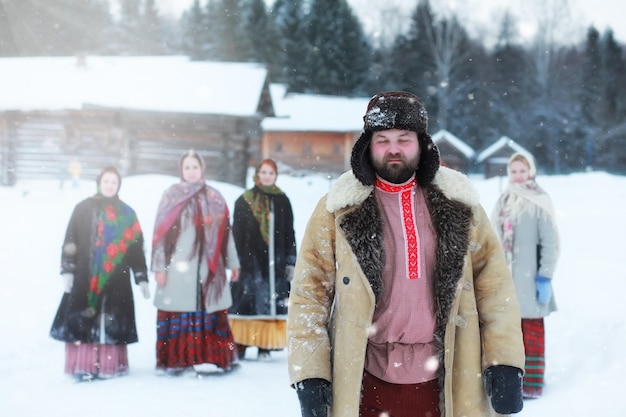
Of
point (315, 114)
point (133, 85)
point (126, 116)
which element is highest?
point (315, 114)

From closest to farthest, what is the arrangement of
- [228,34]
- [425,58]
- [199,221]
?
[199,221], [425,58], [228,34]

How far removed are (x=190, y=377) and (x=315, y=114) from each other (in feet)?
90.9

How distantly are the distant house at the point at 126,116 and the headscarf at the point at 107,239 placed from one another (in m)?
13.8

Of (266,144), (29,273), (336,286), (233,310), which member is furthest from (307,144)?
(336,286)

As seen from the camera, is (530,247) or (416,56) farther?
(416,56)

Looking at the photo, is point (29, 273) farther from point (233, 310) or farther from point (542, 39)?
point (542, 39)

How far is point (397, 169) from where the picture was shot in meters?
2.23

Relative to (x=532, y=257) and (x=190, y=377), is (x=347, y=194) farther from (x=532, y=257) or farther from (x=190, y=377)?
(x=190, y=377)

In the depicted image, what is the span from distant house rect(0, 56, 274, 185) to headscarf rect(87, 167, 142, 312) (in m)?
13.8

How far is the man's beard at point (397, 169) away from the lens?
7.32ft

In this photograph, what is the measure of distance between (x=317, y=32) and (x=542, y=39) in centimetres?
1441

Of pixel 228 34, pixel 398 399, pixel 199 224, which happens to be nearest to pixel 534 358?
pixel 199 224

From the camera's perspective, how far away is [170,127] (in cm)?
2016

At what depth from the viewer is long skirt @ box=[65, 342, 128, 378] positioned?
17.4 feet
